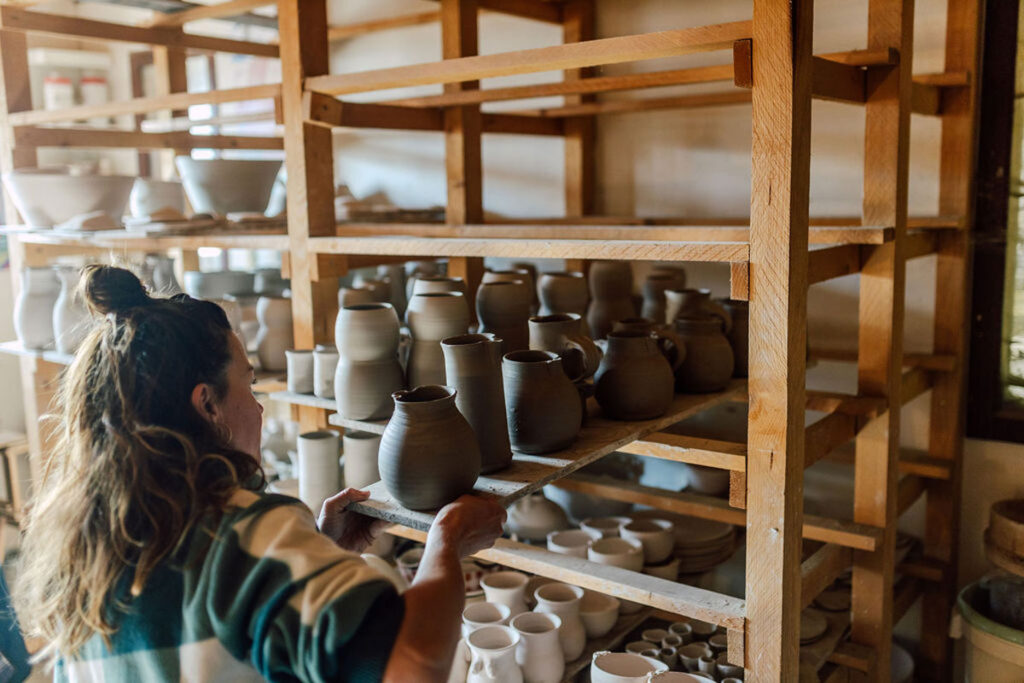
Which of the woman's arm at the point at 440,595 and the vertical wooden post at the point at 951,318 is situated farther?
the vertical wooden post at the point at 951,318

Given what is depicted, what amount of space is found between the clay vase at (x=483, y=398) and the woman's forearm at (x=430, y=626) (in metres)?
0.31

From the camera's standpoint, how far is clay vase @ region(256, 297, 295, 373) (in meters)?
2.59

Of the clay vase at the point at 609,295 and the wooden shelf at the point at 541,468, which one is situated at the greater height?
the clay vase at the point at 609,295

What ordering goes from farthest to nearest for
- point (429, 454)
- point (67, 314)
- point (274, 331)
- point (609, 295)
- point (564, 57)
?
1. point (67, 314)
2. point (274, 331)
3. point (609, 295)
4. point (564, 57)
5. point (429, 454)

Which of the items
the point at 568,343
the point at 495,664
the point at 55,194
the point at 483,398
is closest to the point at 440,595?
the point at 483,398

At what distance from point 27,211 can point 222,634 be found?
8.25 feet

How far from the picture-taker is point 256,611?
1.04 m

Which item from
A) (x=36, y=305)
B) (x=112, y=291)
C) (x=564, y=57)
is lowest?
(x=36, y=305)

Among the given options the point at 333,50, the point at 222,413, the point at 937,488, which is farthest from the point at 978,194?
the point at 333,50

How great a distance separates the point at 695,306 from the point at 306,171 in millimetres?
1046

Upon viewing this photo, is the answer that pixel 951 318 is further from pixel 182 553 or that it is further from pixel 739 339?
pixel 182 553

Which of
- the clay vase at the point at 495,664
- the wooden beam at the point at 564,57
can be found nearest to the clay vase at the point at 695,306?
the wooden beam at the point at 564,57

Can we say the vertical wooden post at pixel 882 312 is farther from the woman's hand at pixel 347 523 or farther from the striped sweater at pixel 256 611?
the striped sweater at pixel 256 611

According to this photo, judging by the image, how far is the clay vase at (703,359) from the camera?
1.95m
